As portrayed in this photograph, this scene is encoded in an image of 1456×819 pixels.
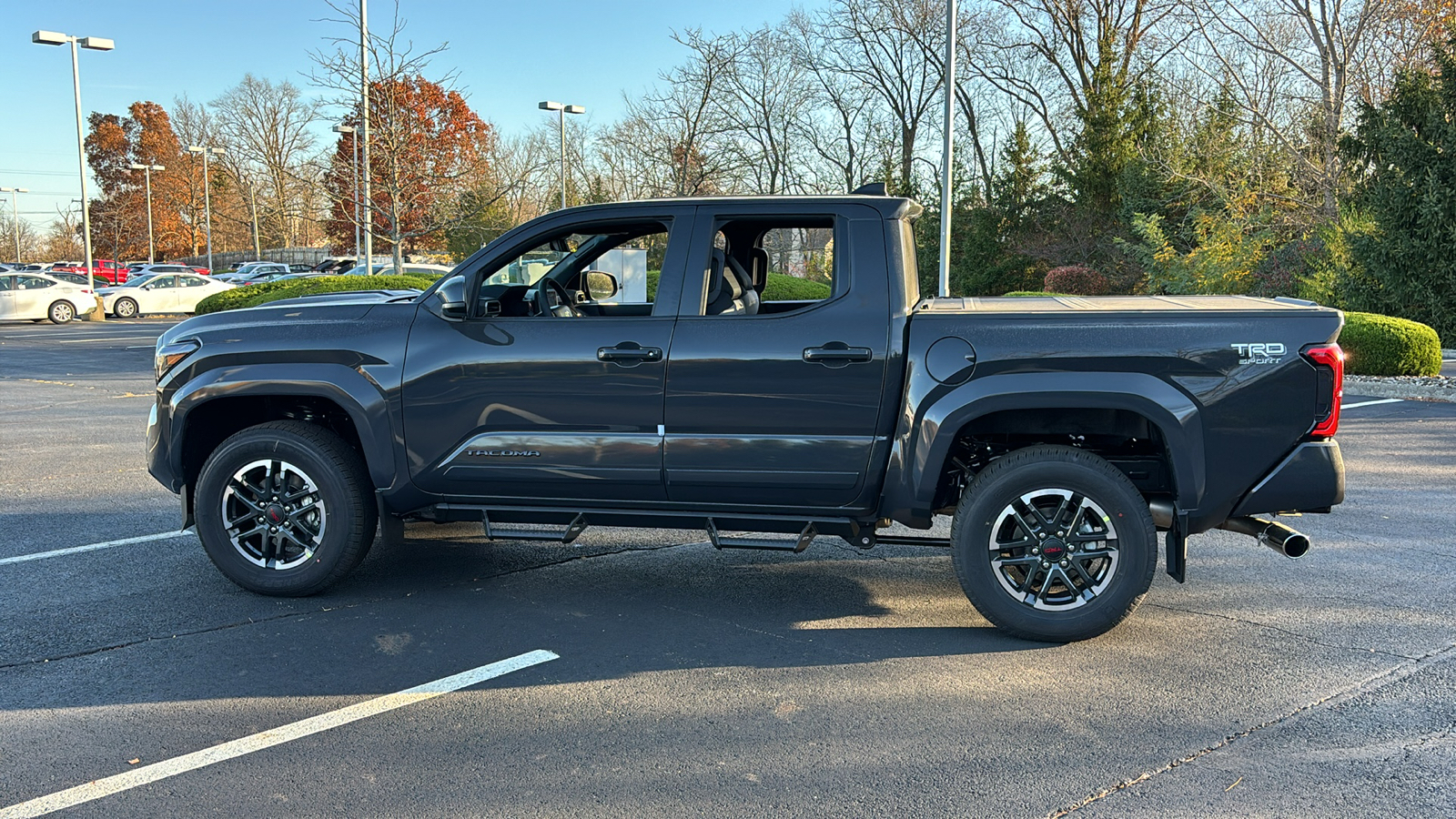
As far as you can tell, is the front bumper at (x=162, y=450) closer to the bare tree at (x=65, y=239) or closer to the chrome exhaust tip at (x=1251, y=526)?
the chrome exhaust tip at (x=1251, y=526)

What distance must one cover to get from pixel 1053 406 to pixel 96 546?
17.6 ft

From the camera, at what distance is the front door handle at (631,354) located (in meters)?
5.02

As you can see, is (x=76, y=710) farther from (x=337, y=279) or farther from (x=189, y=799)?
(x=337, y=279)

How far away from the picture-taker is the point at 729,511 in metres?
5.13

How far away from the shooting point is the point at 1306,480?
4.64 meters

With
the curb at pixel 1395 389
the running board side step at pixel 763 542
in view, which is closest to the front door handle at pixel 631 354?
the running board side step at pixel 763 542

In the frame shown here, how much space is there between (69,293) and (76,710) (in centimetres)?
3448

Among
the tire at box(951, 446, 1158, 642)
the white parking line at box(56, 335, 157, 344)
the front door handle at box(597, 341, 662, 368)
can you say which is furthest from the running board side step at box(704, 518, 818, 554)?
the white parking line at box(56, 335, 157, 344)

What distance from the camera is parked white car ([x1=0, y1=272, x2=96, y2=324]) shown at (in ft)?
106

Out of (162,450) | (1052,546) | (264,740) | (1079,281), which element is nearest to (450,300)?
(162,450)

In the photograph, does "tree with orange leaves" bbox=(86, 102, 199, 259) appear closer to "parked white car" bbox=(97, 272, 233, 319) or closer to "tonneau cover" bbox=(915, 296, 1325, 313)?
"parked white car" bbox=(97, 272, 233, 319)

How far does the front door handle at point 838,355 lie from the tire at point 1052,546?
742 mm

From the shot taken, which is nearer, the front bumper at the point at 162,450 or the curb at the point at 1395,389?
the front bumper at the point at 162,450

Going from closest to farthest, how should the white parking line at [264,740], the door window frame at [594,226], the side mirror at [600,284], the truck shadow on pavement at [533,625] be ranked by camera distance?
the white parking line at [264,740] < the truck shadow on pavement at [533,625] < the door window frame at [594,226] < the side mirror at [600,284]
